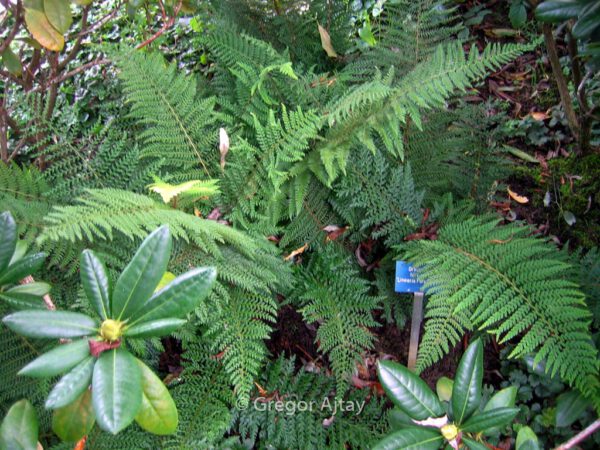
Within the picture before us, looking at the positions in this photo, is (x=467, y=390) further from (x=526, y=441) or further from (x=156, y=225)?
(x=156, y=225)

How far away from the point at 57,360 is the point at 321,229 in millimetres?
1234

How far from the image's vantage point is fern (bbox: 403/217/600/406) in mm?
1437

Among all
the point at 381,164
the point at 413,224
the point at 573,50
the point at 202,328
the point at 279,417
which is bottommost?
the point at 279,417

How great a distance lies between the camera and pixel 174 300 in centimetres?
96

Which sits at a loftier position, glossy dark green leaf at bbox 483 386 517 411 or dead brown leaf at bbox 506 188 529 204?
dead brown leaf at bbox 506 188 529 204

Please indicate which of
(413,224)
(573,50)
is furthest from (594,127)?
(413,224)

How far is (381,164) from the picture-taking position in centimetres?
189

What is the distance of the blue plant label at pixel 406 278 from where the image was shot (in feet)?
5.86

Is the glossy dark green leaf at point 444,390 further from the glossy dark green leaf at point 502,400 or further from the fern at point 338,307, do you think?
the fern at point 338,307

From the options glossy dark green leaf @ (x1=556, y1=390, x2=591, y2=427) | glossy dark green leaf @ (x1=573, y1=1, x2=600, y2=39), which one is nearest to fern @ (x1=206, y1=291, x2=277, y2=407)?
glossy dark green leaf @ (x1=556, y1=390, x2=591, y2=427)

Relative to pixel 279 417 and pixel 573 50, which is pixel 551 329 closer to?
pixel 279 417

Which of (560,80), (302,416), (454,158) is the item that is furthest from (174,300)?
(560,80)

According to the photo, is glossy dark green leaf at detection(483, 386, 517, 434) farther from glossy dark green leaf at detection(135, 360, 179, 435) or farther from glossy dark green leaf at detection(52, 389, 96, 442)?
glossy dark green leaf at detection(52, 389, 96, 442)

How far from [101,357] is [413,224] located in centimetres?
126
